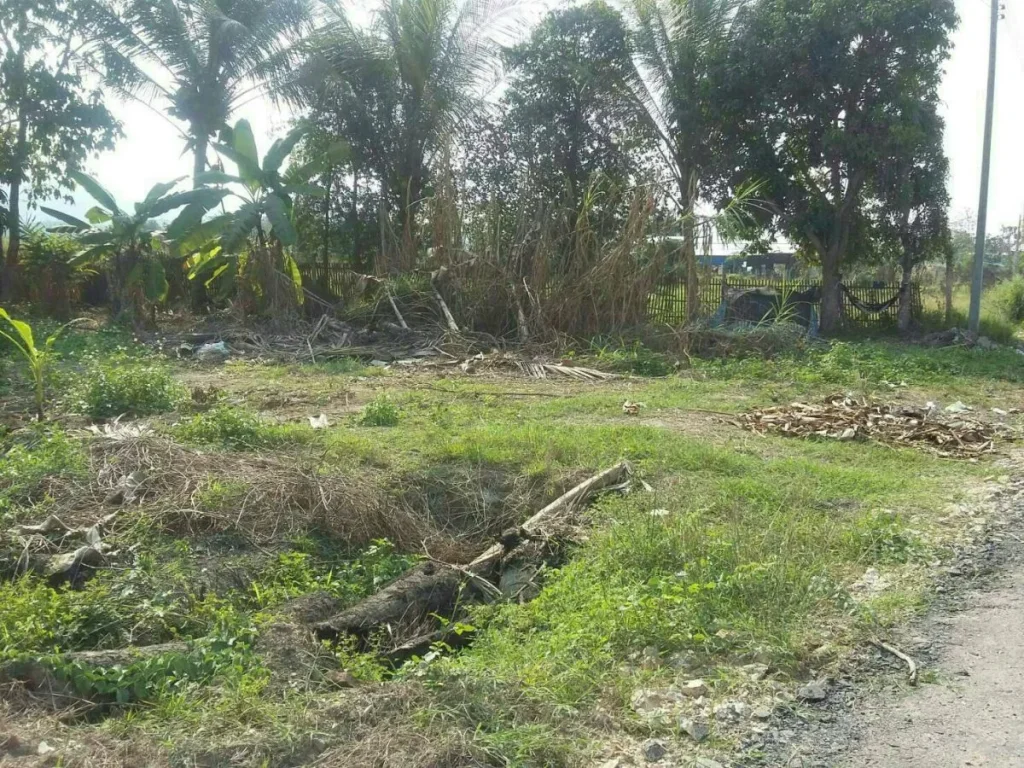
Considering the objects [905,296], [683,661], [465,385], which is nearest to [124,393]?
[465,385]

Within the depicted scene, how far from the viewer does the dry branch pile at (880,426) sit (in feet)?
26.3

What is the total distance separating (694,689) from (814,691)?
48cm

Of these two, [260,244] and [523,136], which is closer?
[260,244]

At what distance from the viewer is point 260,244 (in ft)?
54.6

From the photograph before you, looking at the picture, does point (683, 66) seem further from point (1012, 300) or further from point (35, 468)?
point (35, 468)

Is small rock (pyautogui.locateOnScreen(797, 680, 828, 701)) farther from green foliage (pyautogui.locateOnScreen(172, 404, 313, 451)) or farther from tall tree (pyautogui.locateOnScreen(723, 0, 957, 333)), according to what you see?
tall tree (pyautogui.locateOnScreen(723, 0, 957, 333))

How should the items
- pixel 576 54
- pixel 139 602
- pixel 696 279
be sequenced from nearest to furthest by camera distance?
pixel 139 602 < pixel 696 279 < pixel 576 54

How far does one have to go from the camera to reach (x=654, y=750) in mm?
3141

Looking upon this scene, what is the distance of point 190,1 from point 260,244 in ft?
19.5

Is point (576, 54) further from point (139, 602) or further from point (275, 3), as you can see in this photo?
point (139, 602)

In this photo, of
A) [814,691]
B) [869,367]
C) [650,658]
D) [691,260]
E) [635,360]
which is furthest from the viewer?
[691,260]

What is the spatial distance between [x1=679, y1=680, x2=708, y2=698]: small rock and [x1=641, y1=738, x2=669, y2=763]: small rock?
41 centimetres

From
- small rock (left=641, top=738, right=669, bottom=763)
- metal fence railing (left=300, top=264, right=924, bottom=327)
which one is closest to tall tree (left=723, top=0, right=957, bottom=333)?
metal fence railing (left=300, top=264, right=924, bottom=327)

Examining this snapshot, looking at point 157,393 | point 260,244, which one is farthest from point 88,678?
point 260,244
